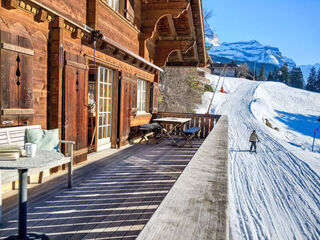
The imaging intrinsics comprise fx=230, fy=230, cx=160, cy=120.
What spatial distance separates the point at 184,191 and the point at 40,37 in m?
3.39

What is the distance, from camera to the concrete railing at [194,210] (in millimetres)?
707

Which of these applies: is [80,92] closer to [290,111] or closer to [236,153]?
[236,153]

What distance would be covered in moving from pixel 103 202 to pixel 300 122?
41562 mm

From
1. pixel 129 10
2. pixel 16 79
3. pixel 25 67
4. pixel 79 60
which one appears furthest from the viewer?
pixel 129 10

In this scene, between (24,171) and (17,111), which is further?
(17,111)

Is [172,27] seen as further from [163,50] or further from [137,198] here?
[137,198]

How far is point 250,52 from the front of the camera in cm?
15662

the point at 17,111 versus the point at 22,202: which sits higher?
the point at 17,111

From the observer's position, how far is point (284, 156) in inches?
629

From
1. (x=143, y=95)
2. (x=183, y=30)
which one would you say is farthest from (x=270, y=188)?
(x=183, y=30)

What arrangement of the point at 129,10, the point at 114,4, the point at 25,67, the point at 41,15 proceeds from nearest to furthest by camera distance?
1. the point at 25,67
2. the point at 41,15
3. the point at 114,4
4. the point at 129,10

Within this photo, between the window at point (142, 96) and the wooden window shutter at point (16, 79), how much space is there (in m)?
4.65

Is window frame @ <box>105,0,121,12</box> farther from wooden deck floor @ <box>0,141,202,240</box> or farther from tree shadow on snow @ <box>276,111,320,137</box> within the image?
tree shadow on snow @ <box>276,111,320,137</box>

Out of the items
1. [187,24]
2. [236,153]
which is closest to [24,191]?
[187,24]
